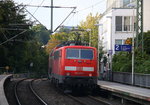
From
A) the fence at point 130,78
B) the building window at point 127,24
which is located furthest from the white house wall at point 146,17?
the fence at point 130,78

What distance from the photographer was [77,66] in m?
23.6

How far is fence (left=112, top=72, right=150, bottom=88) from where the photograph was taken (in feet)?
80.2

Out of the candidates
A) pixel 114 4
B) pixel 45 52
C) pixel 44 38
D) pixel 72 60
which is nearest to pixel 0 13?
pixel 72 60

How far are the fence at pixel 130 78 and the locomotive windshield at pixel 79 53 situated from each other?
4018 millimetres

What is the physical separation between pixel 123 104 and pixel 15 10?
32629mm

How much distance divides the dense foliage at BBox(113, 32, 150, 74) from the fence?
688 mm

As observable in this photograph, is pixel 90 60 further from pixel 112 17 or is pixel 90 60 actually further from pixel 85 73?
pixel 112 17

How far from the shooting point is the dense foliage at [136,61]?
91.4ft

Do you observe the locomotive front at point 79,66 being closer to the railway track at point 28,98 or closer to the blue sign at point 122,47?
the railway track at point 28,98

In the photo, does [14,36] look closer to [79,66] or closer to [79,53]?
[79,53]

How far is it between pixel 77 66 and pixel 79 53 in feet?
3.05

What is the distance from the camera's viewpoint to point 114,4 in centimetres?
5550

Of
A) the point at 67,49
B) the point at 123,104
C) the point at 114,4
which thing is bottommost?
the point at 123,104

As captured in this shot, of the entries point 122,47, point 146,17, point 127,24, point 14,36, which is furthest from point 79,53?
point 127,24
